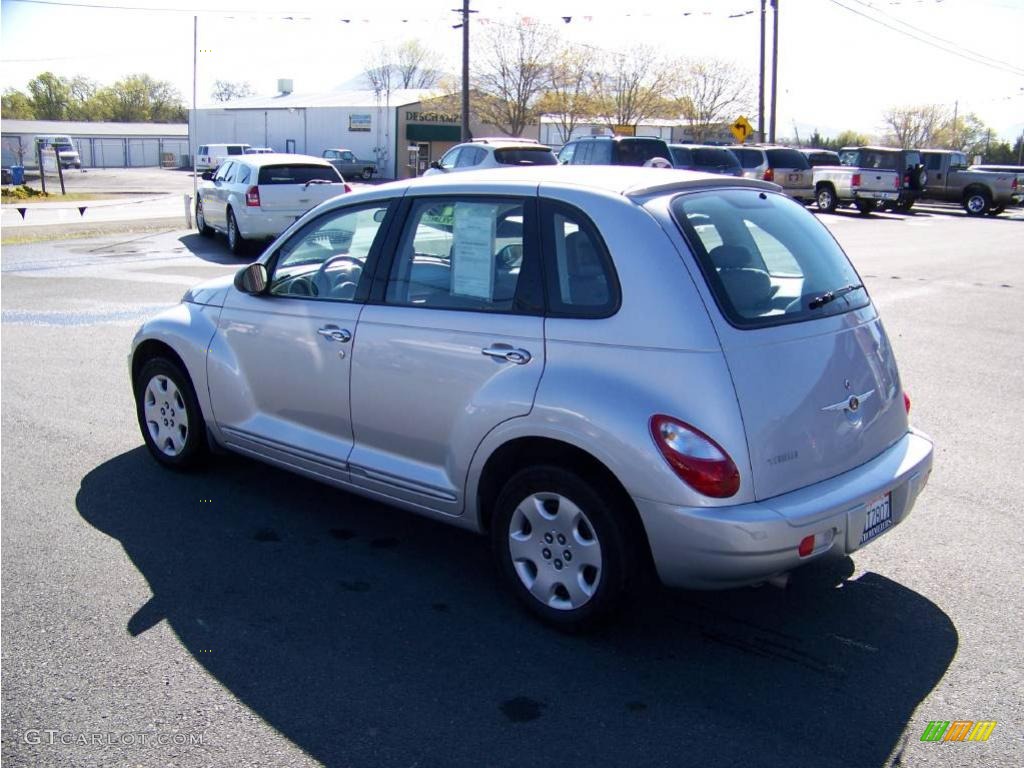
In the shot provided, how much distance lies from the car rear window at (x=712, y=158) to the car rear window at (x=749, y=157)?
1903mm

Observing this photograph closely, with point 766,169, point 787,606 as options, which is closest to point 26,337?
point 787,606

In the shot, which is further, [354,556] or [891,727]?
[354,556]

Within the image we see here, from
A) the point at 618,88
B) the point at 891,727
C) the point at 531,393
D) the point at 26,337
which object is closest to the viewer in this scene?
the point at 891,727

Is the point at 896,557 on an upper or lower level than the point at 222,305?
lower

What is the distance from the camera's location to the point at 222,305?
17.9 feet

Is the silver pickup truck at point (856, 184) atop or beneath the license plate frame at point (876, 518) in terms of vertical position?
atop

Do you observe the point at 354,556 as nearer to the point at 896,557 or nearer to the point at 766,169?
A: the point at 896,557

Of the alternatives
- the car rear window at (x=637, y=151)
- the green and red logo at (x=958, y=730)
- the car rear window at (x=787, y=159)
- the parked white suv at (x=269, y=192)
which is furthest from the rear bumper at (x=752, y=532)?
the car rear window at (x=787, y=159)

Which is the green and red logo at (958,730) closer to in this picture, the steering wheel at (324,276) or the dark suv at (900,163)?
the steering wheel at (324,276)

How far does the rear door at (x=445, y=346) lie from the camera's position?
406 centimetres

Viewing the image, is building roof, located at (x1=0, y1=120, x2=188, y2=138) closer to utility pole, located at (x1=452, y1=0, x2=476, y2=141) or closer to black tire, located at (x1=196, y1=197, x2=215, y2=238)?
utility pole, located at (x1=452, y1=0, x2=476, y2=141)

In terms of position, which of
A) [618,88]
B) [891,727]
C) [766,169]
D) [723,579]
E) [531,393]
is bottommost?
[891,727]

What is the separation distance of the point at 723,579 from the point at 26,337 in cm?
839

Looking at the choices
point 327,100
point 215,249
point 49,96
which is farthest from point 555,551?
point 49,96
